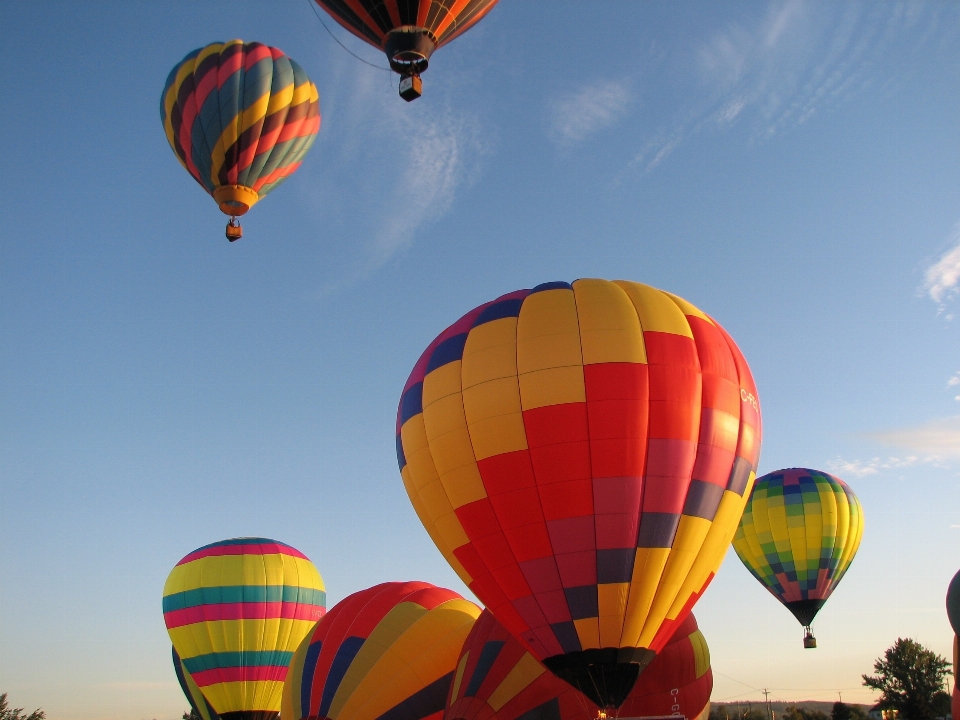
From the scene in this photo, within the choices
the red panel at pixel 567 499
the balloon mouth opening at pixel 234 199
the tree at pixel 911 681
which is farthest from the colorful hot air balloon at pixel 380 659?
the tree at pixel 911 681

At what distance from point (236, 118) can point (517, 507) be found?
38.9ft

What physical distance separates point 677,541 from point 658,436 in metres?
1.14

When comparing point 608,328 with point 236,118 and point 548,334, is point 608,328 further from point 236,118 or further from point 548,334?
point 236,118

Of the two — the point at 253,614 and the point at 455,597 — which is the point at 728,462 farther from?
the point at 253,614

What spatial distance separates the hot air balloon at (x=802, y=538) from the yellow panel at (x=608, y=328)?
11.2 m

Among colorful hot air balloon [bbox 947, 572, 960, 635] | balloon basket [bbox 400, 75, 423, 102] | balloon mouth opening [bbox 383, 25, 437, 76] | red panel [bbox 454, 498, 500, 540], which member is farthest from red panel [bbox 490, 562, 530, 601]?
colorful hot air balloon [bbox 947, 572, 960, 635]

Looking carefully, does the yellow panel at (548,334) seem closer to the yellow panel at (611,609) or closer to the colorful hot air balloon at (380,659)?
the yellow panel at (611,609)

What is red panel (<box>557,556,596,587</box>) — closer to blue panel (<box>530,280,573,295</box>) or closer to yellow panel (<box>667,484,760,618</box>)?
yellow panel (<box>667,484,760,618</box>)

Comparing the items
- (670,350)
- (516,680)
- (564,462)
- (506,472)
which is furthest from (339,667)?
(670,350)

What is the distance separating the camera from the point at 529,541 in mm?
9297

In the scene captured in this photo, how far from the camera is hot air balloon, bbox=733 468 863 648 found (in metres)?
19.5

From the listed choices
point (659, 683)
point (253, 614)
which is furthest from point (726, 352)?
point (253, 614)

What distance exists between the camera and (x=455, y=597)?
540 inches

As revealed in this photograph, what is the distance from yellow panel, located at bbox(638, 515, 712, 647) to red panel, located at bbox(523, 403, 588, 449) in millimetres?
1485
